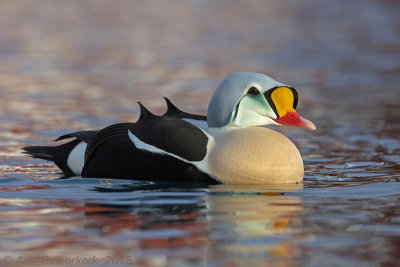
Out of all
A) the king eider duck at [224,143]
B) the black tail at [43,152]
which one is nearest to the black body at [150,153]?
the king eider duck at [224,143]

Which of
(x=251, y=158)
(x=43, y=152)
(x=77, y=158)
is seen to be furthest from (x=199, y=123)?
(x=43, y=152)

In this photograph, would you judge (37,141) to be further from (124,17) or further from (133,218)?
(124,17)

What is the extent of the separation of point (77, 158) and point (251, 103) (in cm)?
142

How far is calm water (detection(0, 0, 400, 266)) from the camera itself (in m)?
4.65

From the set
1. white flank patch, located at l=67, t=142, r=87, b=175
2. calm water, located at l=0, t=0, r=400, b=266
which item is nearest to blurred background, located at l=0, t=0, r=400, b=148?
calm water, located at l=0, t=0, r=400, b=266

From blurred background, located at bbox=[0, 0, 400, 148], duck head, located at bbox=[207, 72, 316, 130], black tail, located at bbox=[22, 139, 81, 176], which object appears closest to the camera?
duck head, located at bbox=[207, 72, 316, 130]

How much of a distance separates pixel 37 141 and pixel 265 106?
3.27 meters

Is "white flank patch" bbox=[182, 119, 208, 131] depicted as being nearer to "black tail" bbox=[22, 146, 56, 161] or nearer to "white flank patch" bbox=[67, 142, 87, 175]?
"white flank patch" bbox=[67, 142, 87, 175]

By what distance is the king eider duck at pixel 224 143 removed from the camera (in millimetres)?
6262

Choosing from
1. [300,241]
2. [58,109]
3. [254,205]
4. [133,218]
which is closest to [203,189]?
[254,205]

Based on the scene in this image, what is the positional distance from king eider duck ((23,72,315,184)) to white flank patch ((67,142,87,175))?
0.42m

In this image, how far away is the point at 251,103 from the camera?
641cm

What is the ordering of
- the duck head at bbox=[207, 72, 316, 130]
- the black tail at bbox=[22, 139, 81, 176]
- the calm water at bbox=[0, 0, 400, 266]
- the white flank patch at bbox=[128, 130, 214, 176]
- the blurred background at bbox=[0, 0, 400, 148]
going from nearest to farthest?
the calm water at bbox=[0, 0, 400, 266] < the white flank patch at bbox=[128, 130, 214, 176] < the duck head at bbox=[207, 72, 316, 130] < the black tail at bbox=[22, 139, 81, 176] < the blurred background at bbox=[0, 0, 400, 148]

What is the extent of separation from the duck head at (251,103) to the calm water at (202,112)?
46cm
